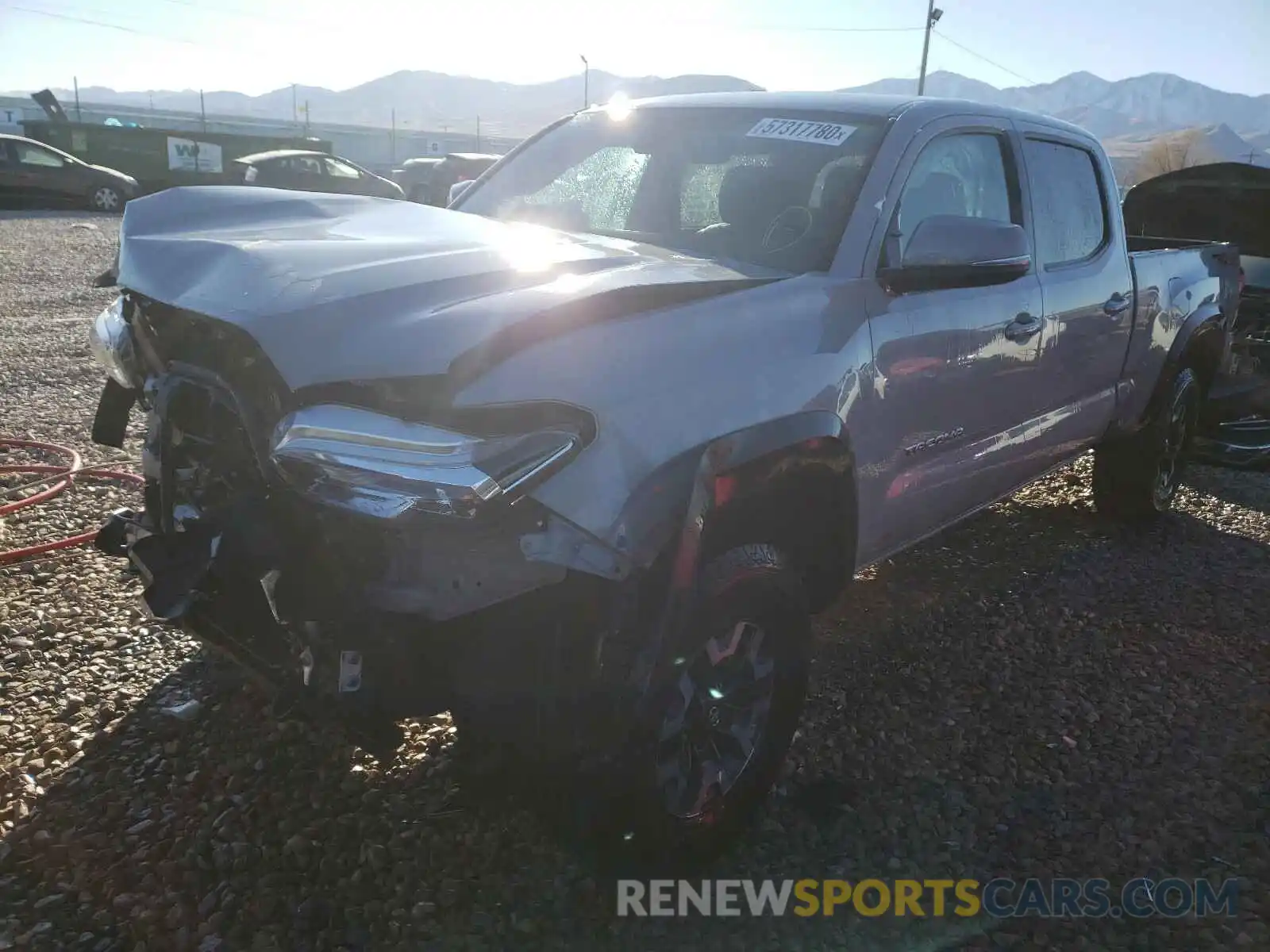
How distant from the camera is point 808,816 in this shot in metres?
2.76

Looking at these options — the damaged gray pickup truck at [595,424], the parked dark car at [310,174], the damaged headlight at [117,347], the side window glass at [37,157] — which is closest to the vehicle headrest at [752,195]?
the damaged gray pickup truck at [595,424]

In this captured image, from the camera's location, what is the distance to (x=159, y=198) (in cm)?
280

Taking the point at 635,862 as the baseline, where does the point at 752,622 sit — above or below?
above

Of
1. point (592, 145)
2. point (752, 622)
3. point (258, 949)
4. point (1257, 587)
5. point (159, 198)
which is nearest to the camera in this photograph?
point (258, 949)

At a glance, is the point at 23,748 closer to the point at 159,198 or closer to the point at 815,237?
the point at 159,198

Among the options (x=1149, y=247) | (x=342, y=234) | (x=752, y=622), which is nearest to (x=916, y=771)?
(x=752, y=622)

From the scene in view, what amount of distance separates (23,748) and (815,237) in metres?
2.65

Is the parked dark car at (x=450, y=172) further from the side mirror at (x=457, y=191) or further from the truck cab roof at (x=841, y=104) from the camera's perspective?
the truck cab roof at (x=841, y=104)

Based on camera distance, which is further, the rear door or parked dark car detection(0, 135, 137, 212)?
parked dark car detection(0, 135, 137, 212)

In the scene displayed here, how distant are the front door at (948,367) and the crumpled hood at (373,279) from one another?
1.61ft

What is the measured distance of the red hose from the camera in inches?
159

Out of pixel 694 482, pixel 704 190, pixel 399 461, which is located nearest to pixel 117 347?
pixel 399 461

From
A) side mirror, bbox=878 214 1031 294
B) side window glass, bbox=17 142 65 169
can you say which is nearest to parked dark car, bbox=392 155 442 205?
side window glass, bbox=17 142 65 169

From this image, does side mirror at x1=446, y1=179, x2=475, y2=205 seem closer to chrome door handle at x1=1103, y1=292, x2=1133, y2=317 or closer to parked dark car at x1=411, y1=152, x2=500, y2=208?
chrome door handle at x1=1103, y1=292, x2=1133, y2=317
